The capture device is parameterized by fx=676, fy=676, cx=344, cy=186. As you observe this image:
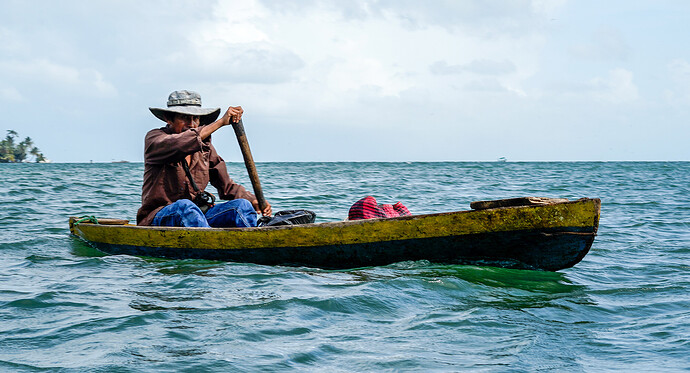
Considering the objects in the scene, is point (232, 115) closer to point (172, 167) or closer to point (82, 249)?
point (172, 167)

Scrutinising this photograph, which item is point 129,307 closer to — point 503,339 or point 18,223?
point 503,339

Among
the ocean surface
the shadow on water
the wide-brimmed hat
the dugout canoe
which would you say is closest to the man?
the wide-brimmed hat

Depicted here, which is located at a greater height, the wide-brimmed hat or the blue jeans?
the wide-brimmed hat

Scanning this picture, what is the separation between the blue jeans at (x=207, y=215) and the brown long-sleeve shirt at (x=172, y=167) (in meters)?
0.15

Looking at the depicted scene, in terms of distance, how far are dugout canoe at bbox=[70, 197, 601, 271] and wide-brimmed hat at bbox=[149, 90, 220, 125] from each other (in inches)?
40.9

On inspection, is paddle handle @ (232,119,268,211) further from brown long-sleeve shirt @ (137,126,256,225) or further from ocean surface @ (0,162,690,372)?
ocean surface @ (0,162,690,372)

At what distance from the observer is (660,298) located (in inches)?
191

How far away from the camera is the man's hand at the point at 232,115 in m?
5.98

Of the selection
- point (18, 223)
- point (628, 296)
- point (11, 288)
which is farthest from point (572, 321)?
point (18, 223)

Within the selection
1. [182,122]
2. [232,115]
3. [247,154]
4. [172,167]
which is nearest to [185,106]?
[182,122]

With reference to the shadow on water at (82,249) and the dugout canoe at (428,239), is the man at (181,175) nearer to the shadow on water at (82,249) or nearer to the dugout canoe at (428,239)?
the dugout canoe at (428,239)

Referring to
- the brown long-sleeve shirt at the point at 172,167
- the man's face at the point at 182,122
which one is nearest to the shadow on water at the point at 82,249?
the brown long-sleeve shirt at the point at 172,167

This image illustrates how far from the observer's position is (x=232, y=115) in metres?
6.01

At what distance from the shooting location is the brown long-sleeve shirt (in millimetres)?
5688
